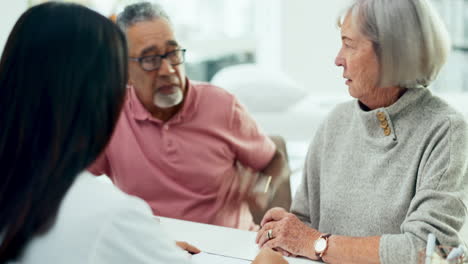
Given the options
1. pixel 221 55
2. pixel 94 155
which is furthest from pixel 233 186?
pixel 221 55

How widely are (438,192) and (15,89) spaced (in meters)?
0.93

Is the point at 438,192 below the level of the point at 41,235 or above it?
below

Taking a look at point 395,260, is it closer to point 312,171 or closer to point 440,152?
point 440,152

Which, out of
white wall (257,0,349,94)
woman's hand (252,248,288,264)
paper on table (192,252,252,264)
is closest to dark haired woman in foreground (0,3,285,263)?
woman's hand (252,248,288,264)

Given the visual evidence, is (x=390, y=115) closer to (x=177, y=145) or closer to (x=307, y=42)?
(x=177, y=145)

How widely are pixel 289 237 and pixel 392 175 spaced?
0.30 meters

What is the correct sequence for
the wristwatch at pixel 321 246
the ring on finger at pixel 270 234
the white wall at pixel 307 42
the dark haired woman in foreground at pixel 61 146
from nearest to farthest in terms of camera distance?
the dark haired woman in foreground at pixel 61 146
the wristwatch at pixel 321 246
the ring on finger at pixel 270 234
the white wall at pixel 307 42

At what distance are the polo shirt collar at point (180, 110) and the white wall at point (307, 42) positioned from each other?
2359 mm

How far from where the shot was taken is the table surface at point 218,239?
4.98 feet

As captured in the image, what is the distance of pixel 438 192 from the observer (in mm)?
1393

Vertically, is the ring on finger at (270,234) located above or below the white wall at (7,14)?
below

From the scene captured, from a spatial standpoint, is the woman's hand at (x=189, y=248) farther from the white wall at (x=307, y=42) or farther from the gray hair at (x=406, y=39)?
the white wall at (x=307, y=42)

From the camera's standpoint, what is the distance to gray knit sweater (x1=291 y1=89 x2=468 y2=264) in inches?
54.2

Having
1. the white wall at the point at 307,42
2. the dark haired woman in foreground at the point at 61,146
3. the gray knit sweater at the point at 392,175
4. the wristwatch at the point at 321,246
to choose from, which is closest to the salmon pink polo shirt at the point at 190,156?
the gray knit sweater at the point at 392,175
